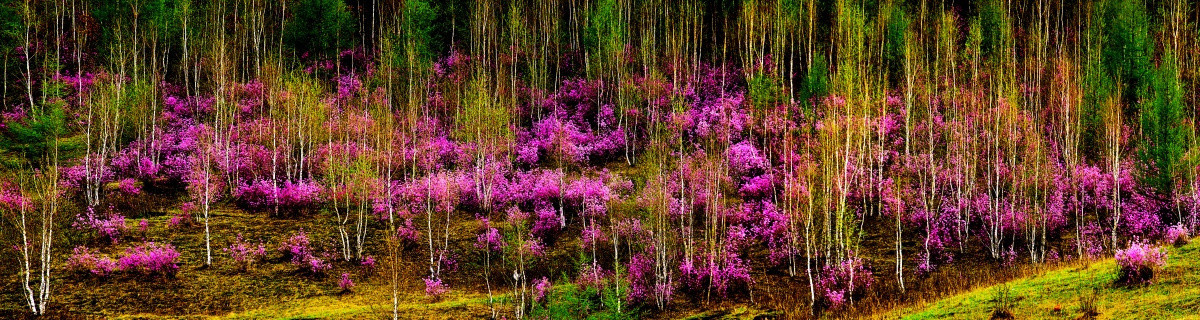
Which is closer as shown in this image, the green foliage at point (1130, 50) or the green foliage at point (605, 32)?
the green foliage at point (1130, 50)

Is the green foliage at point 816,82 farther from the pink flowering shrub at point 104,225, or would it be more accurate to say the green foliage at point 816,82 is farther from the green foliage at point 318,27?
the green foliage at point 318,27

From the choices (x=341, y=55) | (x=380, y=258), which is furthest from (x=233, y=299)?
(x=341, y=55)

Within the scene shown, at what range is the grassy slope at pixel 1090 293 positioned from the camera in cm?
1064

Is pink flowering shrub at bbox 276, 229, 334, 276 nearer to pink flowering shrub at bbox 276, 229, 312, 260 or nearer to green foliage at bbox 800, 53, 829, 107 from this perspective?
pink flowering shrub at bbox 276, 229, 312, 260

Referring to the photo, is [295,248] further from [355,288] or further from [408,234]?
[408,234]

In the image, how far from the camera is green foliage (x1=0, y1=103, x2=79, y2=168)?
93.2ft

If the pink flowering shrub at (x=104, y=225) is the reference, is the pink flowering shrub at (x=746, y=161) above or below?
above

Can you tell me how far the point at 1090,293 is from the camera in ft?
40.5

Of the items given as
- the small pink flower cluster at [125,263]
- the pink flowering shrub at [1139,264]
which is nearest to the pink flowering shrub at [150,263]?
the small pink flower cluster at [125,263]

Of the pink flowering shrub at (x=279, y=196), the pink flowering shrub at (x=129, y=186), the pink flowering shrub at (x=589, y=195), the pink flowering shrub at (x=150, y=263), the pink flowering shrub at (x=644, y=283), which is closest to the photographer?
the pink flowering shrub at (x=644, y=283)

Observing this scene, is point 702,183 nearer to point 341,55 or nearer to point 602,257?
point 602,257

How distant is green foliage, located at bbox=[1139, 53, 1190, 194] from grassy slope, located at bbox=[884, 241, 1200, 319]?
1186 cm

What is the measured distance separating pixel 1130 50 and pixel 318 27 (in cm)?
4555

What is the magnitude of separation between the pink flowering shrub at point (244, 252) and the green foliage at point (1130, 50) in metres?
36.6
